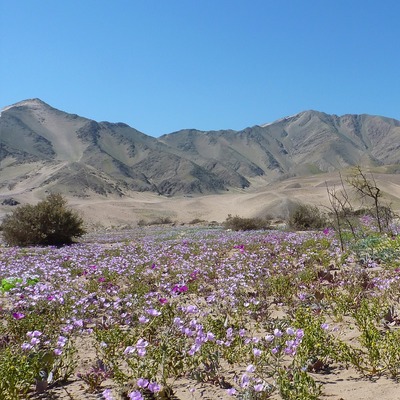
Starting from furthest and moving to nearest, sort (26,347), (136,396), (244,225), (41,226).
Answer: (244,225) → (41,226) → (26,347) → (136,396)

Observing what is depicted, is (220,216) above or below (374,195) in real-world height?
below

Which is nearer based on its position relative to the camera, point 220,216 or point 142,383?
point 142,383

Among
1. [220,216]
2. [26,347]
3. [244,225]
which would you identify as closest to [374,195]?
[244,225]

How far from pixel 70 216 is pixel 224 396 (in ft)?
59.3

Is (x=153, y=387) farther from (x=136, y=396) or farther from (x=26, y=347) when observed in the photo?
(x=26, y=347)

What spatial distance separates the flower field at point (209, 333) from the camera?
303 cm

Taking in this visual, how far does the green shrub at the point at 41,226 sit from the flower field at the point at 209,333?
392 inches

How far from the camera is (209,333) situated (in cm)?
345

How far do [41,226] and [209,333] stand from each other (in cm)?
1685

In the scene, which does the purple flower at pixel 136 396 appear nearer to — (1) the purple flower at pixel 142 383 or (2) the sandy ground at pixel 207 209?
(1) the purple flower at pixel 142 383

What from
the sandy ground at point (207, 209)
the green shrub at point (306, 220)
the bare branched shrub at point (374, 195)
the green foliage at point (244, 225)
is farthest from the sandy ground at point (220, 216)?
the green foliage at point (244, 225)

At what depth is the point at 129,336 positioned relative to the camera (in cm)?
422

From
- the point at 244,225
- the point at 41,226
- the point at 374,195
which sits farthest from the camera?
the point at 244,225

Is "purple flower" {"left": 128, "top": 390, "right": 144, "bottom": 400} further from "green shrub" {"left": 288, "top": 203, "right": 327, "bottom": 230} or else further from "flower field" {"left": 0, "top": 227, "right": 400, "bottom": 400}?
"green shrub" {"left": 288, "top": 203, "right": 327, "bottom": 230}
